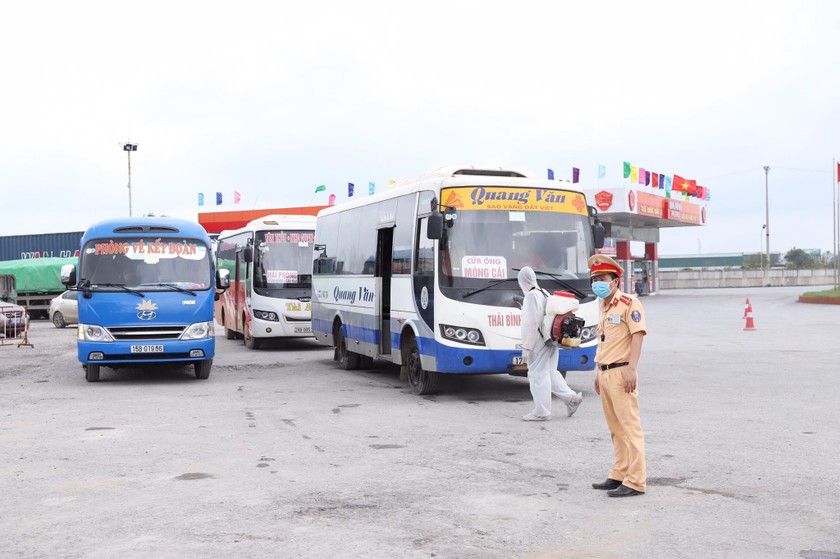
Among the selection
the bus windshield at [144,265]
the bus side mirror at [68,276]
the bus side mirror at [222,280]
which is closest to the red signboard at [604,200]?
the bus side mirror at [222,280]

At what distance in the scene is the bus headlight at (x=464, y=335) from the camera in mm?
12305

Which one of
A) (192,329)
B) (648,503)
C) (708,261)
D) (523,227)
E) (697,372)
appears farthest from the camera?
(708,261)

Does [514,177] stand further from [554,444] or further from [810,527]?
[810,527]

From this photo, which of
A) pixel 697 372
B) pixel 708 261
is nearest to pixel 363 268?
pixel 697 372

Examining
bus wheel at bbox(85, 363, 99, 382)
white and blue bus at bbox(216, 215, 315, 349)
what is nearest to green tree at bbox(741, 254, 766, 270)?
white and blue bus at bbox(216, 215, 315, 349)

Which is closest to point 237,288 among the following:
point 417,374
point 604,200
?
point 417,374

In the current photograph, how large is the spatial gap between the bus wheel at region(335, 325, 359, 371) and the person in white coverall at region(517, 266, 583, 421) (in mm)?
6540

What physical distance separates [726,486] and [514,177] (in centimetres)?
724

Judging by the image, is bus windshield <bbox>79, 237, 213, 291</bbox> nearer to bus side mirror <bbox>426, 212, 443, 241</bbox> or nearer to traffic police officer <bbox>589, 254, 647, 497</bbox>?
bus side mirror <bbox>426, 212, 443, 241</bbox>

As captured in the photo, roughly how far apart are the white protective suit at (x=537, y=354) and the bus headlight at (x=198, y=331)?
6.15m

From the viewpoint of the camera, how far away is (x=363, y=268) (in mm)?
15805

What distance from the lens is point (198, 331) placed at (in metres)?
15.0

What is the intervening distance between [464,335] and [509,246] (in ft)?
4.43

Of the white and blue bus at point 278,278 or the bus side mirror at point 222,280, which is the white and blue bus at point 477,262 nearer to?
the bus side mirror at point 222,280
